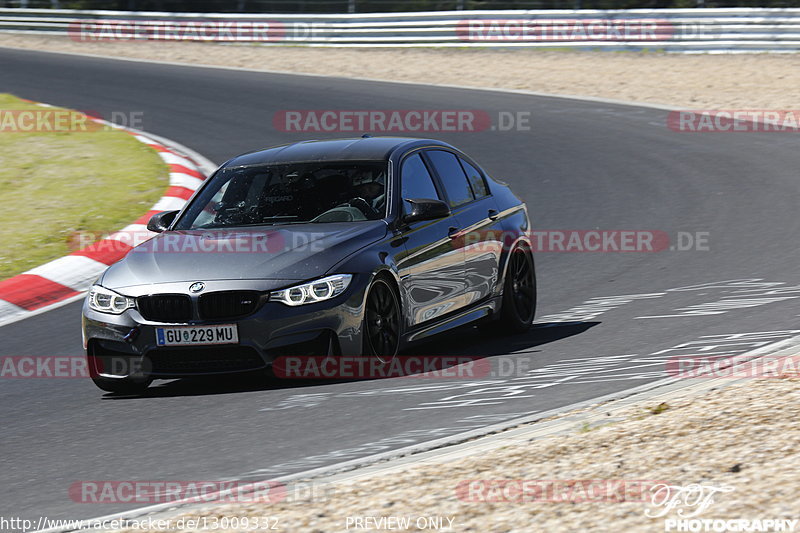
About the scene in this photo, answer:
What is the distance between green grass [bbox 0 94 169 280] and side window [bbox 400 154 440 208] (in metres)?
4.21

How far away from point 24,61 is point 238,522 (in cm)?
2807

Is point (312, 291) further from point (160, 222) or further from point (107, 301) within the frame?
point (160, 222)

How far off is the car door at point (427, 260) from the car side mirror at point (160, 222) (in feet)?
5.25

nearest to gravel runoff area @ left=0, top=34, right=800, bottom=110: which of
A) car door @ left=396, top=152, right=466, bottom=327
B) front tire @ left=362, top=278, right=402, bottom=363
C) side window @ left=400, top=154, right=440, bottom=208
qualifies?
side window @ left=400, top=154, right=440, bottom=208

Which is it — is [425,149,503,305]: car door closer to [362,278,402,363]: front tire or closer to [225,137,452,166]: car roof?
[225,137,452,166]: car roof

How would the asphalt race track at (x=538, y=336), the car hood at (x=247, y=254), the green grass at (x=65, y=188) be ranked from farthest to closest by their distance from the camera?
the green grass at (x=65, y=188)
the car hood at (x=247, y=254)
the asphalt race track at (x=538, y=336)

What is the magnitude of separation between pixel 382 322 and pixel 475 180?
2152 millimetres

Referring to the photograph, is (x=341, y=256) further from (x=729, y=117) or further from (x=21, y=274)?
(x=729, y=117)

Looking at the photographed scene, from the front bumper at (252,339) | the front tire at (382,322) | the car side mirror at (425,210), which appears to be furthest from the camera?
the car side mirror at (425,210)

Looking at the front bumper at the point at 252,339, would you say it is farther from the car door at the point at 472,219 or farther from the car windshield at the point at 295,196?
the car door at the point at 472,219

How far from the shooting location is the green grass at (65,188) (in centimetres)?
1252

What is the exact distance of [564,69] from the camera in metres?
27.0

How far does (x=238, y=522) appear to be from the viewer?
16.5 feet

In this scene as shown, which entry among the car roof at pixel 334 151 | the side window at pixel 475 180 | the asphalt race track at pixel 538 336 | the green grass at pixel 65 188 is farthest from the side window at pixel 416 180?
the green grass at pixel 65 188
